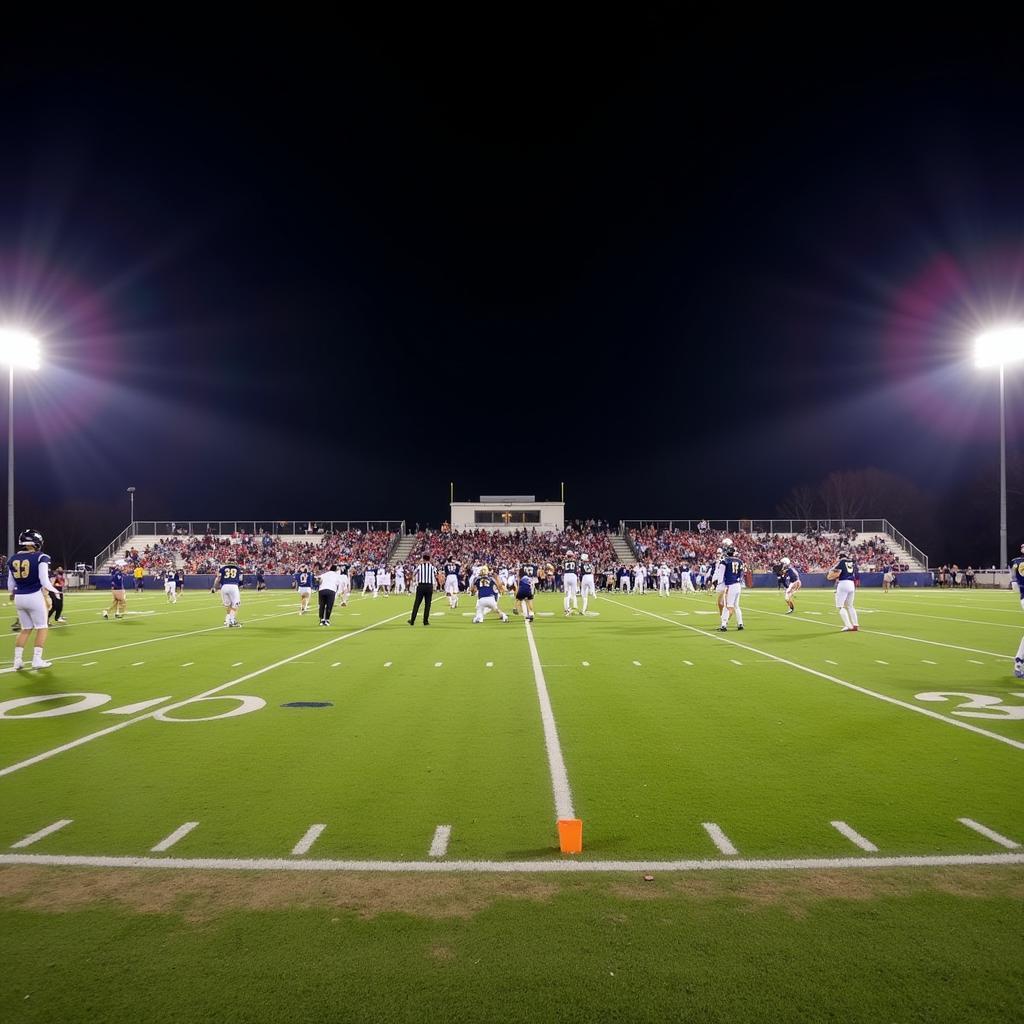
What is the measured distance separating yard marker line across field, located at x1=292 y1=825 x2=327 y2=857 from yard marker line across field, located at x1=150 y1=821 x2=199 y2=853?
78 cm

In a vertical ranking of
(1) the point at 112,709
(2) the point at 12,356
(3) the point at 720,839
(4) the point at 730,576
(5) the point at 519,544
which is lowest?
(1) the point at 112,709

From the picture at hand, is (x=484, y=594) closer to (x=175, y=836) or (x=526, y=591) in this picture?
(x=526, y=591)

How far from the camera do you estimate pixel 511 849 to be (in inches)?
185

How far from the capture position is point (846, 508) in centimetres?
7919

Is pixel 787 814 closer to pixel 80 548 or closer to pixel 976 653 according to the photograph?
pixel 976 653

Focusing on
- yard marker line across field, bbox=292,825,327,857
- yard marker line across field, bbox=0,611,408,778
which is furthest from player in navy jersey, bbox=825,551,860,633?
yard marker line across field, bbox=292,825,327,857

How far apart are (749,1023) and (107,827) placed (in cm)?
423

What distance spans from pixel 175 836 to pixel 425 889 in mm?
1901

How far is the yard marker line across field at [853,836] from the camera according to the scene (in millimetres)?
4691

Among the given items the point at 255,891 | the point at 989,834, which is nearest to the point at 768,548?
the point at 989,834

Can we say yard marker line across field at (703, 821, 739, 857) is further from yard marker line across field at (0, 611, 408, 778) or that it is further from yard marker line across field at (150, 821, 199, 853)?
yard marker line across field at (0, 611, 408, 778)

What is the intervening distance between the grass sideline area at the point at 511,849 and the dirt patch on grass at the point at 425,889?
0.07 feet

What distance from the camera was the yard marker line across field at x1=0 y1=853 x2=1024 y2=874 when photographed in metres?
4.41

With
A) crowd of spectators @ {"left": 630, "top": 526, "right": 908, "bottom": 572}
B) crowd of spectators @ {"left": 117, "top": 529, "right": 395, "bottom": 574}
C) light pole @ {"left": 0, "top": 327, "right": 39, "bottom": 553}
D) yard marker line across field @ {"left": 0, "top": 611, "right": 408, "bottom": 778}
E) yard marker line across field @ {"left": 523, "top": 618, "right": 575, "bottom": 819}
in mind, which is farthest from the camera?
crowd of spectators @ {"left": 117, "top": 529, "right": 395, "bottom": 574}
